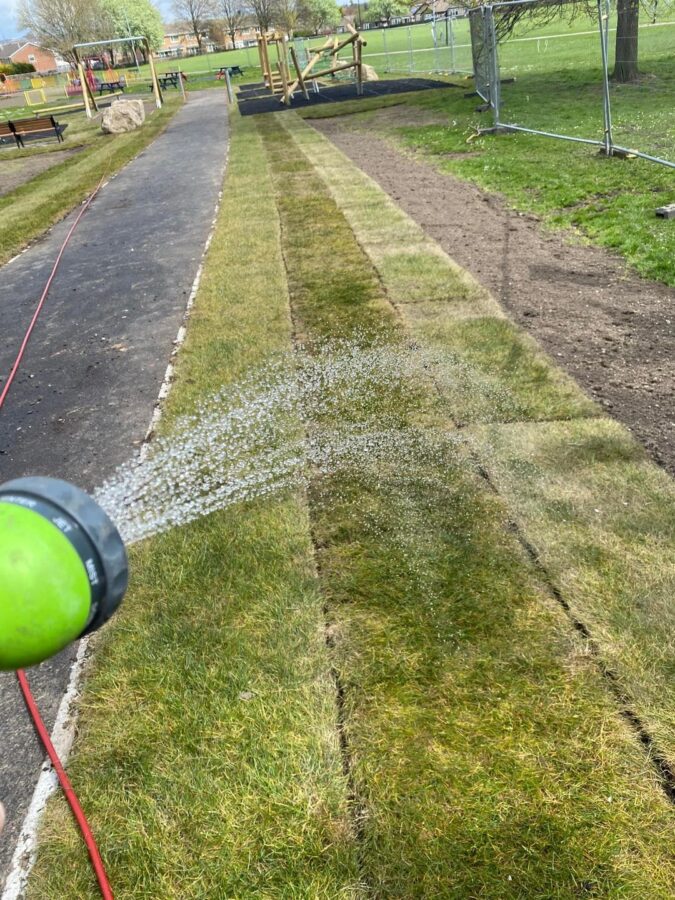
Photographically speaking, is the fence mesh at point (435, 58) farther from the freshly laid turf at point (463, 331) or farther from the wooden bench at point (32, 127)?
the freshly laid turf at point (463, 331)

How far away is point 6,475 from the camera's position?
4.01 meters

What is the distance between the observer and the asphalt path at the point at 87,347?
8.55 feet

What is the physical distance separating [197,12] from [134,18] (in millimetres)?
27899

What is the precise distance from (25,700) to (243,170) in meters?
12.1

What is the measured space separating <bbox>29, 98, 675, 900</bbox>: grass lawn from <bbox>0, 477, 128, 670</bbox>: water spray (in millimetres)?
1124

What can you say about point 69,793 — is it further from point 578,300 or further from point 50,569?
point 578,300

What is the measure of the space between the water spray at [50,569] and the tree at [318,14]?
99.8m

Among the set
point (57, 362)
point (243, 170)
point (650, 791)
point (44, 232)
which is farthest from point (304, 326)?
point (243, 170)

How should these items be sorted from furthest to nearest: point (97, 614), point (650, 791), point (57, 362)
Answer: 1. point (57, 362)
2. point (650, 791)
3. point (97, 614)

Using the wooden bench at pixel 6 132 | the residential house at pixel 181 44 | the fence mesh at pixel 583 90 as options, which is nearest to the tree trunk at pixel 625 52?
the fence mesh at pixel 583 90

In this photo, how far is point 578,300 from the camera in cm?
571

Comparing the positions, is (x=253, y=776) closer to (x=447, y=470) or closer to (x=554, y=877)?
(x=554, y=877)

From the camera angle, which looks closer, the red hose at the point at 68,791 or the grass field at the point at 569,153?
the red hose at the point at 68,791

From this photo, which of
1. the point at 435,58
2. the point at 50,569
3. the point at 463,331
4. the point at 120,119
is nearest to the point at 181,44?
the point at 435,58
